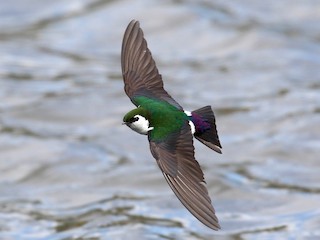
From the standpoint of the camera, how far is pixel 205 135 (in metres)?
4.39

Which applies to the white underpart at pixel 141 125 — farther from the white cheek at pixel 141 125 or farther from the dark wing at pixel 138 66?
the dark wing at pixel 138 66

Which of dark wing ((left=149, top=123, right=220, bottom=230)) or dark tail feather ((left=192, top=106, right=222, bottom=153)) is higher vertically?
dark tail feather ((left=192, top=106, right=222, bottom=153))

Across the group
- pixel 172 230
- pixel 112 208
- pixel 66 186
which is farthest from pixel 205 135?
pixel 66 186

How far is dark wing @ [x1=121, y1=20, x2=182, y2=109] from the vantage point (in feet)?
15.5

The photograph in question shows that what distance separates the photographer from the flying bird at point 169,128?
405 cm

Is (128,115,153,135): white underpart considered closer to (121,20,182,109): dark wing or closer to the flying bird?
the flying bird

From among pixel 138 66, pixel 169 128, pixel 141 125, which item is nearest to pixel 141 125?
pixel 141 125

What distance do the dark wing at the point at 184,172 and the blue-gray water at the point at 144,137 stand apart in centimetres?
162

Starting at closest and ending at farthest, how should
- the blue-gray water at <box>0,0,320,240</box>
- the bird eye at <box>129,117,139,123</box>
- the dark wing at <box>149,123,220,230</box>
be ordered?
the dark wing at <box>149,123,220,230</box> → the bird eye at <box>129,117,139,123</box> → the blue-gray water at <box>0,0,320,240</box>

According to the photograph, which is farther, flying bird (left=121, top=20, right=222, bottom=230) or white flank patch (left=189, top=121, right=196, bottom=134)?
white flank patch (left=189, top=121, right=196, bottom=134)

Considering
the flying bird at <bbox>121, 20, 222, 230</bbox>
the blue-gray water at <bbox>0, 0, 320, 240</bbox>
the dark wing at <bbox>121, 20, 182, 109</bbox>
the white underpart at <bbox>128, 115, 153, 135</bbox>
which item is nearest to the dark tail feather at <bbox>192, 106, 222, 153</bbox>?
the flying bird at <bbox>121, 20, 222, 230</bbox>

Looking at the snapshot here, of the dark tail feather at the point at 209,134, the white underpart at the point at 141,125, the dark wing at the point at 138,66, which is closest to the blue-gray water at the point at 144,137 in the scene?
the dark wing at the point at 138,66

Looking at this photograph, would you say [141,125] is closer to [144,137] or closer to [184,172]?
[184,172]

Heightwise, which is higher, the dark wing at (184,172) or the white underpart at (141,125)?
the white underpart at (141,125)
